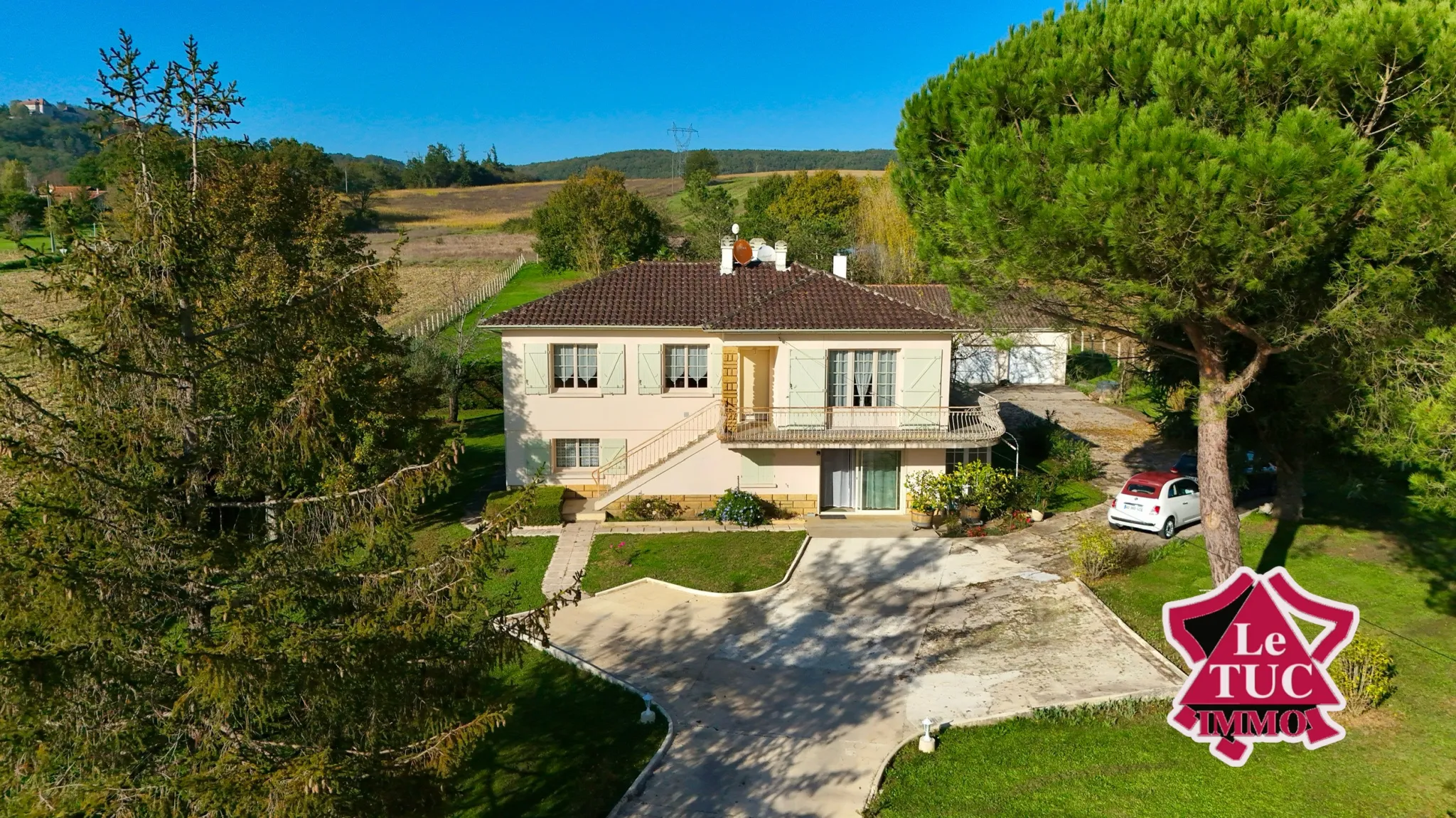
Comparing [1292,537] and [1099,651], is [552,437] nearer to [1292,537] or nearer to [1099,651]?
[1099,651]

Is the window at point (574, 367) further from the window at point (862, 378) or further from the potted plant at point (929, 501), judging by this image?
the potted plant at point (929, 501)

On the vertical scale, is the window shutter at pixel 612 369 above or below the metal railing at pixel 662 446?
above

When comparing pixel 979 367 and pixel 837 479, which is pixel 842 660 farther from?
pixel 979 367

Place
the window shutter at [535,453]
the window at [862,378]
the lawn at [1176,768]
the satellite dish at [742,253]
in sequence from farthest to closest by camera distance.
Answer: the satellite dish at [742,253] → the window shutter at [535,453] → the window at [862,378] → the lawn at [1176,768]

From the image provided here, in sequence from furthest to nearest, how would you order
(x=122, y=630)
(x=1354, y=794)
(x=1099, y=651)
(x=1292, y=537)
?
(x=1292, y=537), (x=1099, y=651), (x=1354, y=794), (x=122, y=630)

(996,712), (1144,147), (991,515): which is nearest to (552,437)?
(991,515)


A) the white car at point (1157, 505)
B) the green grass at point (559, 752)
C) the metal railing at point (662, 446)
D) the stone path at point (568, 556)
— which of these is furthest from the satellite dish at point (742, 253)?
the green grass at point (559, 752)

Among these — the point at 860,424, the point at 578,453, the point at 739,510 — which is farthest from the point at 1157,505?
the point at 578,453
